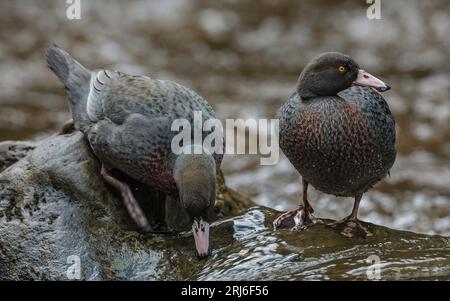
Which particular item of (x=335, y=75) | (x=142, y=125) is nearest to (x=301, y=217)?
(x=335, y=75)

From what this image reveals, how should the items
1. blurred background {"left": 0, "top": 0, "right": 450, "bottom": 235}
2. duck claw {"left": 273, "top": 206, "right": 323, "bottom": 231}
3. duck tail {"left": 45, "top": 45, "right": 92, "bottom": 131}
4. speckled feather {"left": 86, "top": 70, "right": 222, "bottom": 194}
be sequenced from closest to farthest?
speckled feather {"left": 86, "top": 70, "right": 222, "bottom": 194} → duck claw {"left": 273, "top": 206, "right": 323, "bottom": 231} → duck tail {"left": 45, "top": 45, "right": 92, "bottom": 131} → blurred background {"left": 0, "top": 0, "right": 450, "bottom": 235}

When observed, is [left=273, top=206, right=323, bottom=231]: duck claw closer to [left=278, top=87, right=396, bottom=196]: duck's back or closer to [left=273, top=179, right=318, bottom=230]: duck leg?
Result: [left=273, top=179, right=318, bottom=230]: duck leg

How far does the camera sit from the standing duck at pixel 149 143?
5.73m

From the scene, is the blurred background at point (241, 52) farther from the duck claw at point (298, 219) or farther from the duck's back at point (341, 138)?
the duck's back at point (341, 138)

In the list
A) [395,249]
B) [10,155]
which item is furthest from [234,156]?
[395,249]

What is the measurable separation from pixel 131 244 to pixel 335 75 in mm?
2189

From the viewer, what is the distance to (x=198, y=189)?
5625 millimetres

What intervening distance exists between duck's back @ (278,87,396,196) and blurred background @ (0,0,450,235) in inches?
164

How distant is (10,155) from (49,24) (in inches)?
322

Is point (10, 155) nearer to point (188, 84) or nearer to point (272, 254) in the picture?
point (272, 254)

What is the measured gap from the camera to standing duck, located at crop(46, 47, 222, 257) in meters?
5.73

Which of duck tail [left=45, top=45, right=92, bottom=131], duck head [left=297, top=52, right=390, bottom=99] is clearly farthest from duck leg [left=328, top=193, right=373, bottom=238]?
duck tail [left=45, top=45, right=92, bottom=131]
